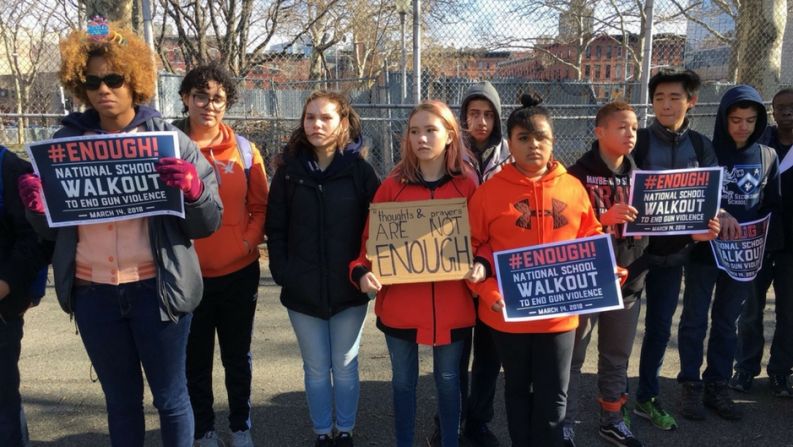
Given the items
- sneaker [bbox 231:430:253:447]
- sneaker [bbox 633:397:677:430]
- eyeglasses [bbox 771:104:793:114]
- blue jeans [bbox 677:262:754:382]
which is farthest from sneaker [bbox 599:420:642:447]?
eyeglasses [bbox 771:104:793:114]

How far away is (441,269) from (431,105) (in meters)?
0.83

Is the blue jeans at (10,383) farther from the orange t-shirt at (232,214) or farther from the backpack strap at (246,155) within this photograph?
the backpack strap at (246,155)

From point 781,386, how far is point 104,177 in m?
4.28

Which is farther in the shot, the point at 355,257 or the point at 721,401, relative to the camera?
the point at 721,401

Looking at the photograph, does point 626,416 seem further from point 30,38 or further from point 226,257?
point 30,38

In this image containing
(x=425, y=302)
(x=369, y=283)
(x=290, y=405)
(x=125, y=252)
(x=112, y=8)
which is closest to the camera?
(x=125, y=252)

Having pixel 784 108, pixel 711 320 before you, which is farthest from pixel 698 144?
pixel 711 320

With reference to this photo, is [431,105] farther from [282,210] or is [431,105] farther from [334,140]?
[282,210]

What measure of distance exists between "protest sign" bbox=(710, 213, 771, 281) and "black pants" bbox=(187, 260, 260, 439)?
2749 millimetres

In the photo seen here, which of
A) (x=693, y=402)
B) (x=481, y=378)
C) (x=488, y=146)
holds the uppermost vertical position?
(x=488, y=146)

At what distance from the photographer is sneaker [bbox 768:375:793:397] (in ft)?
12.2

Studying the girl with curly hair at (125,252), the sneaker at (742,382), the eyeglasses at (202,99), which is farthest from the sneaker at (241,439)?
the sneaker at (742,382)

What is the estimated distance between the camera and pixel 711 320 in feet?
11.5

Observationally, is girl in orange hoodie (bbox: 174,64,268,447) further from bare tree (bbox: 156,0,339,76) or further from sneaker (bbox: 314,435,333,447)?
bare tree (bbox: 156,0,339,76)
